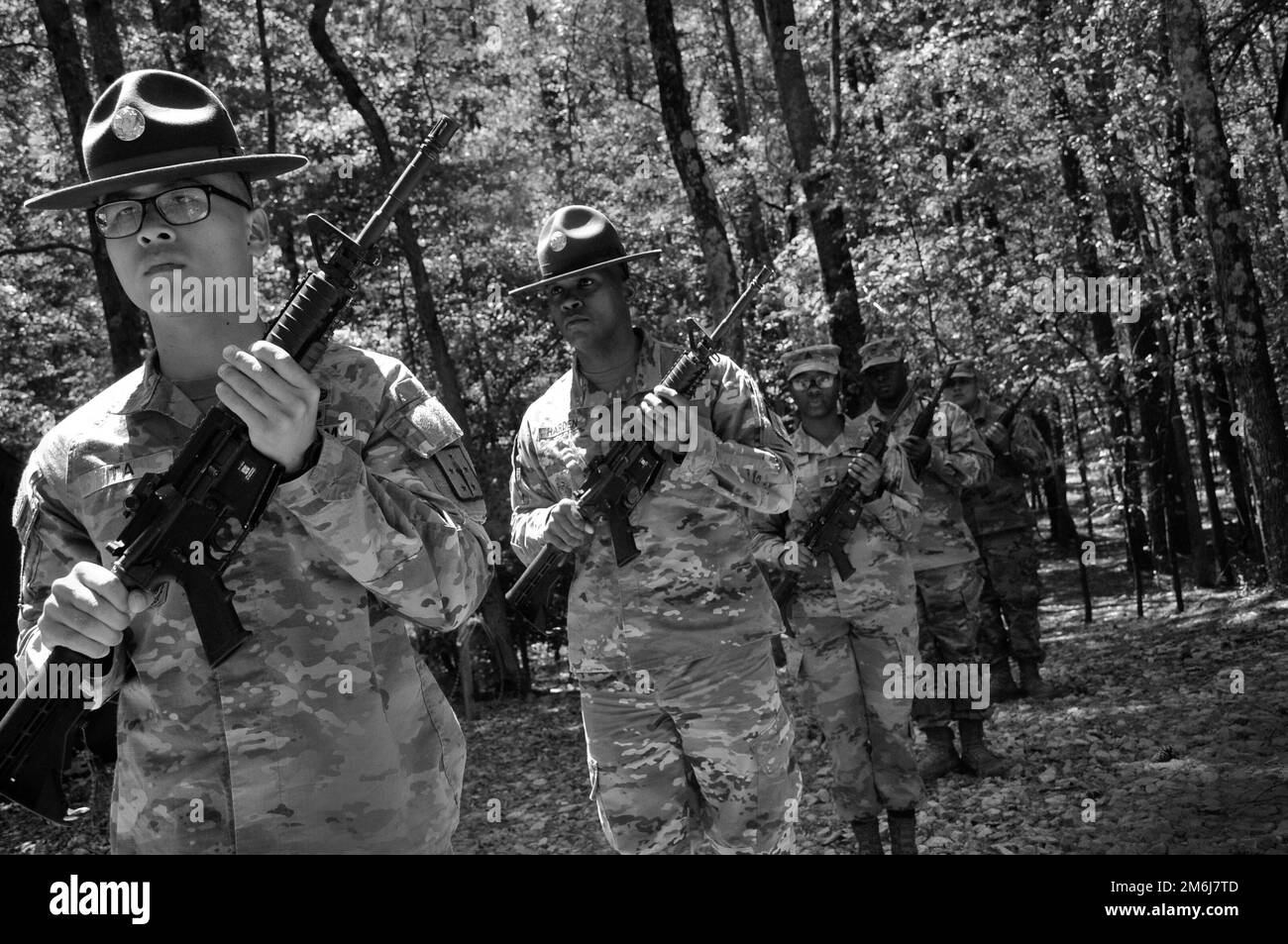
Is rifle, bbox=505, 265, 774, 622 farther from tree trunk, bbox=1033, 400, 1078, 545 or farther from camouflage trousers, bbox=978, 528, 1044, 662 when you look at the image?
tree trunk, bbox=1033, 400, 1078, 545

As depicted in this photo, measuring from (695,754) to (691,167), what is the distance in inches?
290

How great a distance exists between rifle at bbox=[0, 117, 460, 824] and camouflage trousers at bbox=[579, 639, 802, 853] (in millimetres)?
2516

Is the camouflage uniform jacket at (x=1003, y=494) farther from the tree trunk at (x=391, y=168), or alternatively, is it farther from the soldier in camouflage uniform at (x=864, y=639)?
the tree trunk at (x=391, y=168)

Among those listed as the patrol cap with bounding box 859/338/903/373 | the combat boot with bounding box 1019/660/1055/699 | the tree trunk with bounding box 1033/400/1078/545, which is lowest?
the combat boot with bounding box 1019/660/1055/699

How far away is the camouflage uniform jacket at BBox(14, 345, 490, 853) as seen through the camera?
220cm

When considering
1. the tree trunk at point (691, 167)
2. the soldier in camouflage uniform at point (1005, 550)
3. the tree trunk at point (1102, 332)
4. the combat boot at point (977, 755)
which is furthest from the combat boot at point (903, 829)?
the tree trunk at point (1102, 332)

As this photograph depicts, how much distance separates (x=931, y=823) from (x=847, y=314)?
714 centimetres

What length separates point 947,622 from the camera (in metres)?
8.22

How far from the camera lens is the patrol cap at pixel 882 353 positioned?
25.8 ft

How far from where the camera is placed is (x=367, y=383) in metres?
2.37

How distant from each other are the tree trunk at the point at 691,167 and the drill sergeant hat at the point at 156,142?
8.12m

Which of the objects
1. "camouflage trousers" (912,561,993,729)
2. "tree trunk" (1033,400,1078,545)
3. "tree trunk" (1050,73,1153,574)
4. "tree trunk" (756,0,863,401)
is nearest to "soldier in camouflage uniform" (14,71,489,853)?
"camouflage trousers" (912,561,993,729)

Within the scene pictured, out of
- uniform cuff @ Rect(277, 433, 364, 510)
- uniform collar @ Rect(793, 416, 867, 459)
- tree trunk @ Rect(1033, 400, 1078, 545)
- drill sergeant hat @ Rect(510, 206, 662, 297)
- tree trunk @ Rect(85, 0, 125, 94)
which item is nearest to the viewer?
uniform cuff @ Rect(277, 433, 364, 510)
